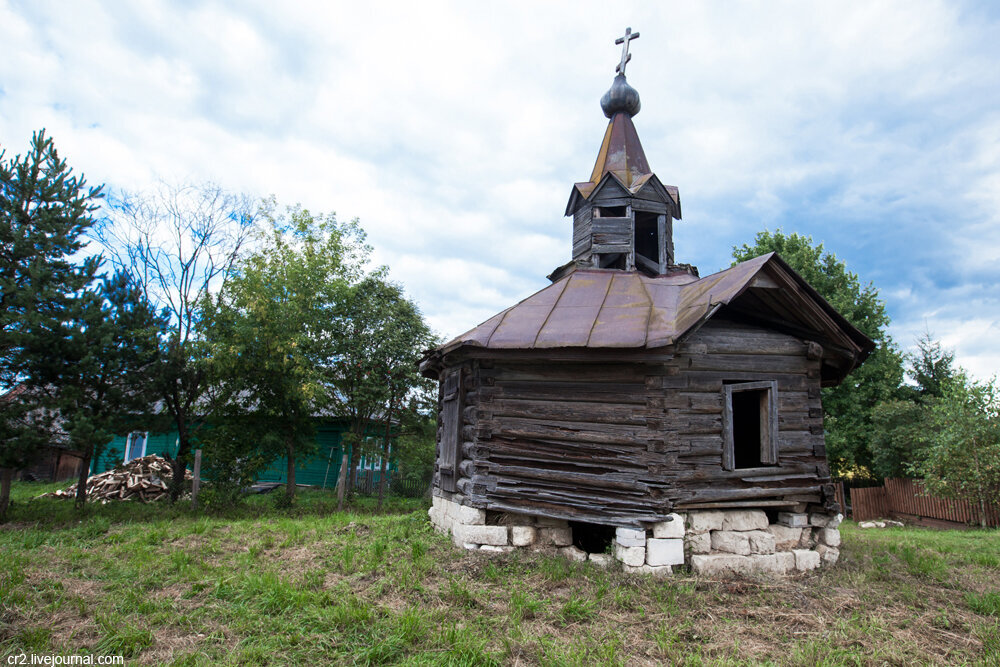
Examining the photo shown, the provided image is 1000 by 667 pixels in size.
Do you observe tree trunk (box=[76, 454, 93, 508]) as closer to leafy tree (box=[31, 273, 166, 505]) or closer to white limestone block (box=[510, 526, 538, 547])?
leafy tree (box=[31, 273, 166, 505])

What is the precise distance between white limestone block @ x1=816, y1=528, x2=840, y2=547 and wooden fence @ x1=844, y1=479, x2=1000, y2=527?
12451mm

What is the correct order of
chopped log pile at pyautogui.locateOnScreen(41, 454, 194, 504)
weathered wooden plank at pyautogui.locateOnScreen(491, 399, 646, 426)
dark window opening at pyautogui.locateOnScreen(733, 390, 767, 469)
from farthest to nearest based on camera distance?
1. chopped log pile at pyautogui.locateOnScreen(41, 454, 194, 504)
2. dark window opening at pyautogui.locateOnScreen(733, 390, 767, 469)
3. weathered wooden plank at pyautogui.locateOnScreen(491, 399, 646, 426)

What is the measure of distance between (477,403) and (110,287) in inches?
460

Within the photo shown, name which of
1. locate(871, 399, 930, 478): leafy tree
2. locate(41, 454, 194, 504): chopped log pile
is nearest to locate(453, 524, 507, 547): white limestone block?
locate(41, 454, 194, 504): chopped log pile

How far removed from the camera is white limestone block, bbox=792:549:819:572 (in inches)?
324

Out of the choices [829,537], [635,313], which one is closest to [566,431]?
[635,313]

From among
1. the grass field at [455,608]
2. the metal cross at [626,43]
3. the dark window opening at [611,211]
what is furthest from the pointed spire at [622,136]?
A: the grass field at [455,608]

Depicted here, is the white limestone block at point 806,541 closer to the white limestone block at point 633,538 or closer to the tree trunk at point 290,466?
the white limestone block at point 633,538

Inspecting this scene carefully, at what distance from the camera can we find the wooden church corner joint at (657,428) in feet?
25.9

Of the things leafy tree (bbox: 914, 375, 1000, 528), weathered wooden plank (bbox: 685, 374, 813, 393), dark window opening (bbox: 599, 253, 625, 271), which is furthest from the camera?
leafy tree (bbox: 914, 375, 1000, 528)

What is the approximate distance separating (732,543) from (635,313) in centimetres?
368

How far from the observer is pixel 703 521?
26.4 ft

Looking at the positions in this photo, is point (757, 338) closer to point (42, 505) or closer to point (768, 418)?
point (768, 418)

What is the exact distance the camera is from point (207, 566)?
25.6 feet
